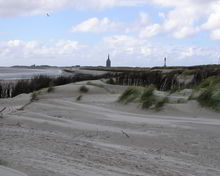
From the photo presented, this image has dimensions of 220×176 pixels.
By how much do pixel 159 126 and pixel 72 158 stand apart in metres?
2.84

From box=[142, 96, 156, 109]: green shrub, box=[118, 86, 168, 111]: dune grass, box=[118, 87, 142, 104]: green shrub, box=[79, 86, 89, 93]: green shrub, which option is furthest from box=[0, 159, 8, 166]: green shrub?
box=[79, 86, 89, 93]: green shrub

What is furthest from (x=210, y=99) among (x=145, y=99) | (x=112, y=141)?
(x=112, y=141)

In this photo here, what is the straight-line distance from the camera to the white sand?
161 inches

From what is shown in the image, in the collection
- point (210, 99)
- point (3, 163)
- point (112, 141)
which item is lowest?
point (112, 141)

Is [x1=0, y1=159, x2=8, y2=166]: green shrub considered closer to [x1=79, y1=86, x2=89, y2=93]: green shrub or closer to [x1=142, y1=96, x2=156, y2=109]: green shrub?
[x1=142, y1=96, x2=156, y2=109]: green shrub

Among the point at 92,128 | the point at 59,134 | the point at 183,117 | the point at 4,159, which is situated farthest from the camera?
the point at 183,117

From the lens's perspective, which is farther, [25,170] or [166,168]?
[166,168]

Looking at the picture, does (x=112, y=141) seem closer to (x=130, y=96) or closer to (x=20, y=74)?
(x=130, y=96)

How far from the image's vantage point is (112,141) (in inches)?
229

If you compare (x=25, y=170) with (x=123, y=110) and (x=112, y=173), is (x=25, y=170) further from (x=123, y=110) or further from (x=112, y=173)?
(x=123, y=110)

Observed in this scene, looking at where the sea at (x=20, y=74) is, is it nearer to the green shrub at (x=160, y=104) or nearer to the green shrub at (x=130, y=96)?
the green shrub at (x=130, y=96)

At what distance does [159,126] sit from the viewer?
22.6 feet

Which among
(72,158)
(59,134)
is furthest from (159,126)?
(72,158)

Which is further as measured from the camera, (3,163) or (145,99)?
(145,99)
